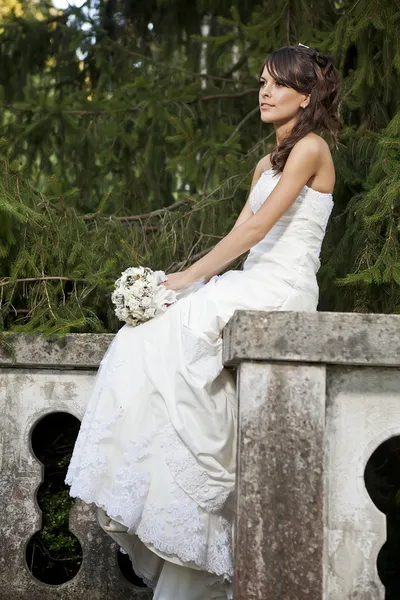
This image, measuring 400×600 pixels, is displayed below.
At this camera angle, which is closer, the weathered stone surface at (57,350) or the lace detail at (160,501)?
the lace detail at (160,501)

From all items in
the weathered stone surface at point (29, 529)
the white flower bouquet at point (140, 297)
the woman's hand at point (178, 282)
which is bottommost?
the weathered stone surface at point (29, 529)

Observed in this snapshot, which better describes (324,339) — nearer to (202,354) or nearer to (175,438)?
(202,354)

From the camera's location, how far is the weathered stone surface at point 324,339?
300cm

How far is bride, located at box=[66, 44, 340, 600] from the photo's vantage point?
3.18m

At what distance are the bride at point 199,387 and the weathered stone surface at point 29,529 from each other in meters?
0.47

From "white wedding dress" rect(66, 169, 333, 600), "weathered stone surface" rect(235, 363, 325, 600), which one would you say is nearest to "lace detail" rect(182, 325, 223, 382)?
"white wedding dress" rect(66, 169, 333, 600)

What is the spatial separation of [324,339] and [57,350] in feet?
4.86

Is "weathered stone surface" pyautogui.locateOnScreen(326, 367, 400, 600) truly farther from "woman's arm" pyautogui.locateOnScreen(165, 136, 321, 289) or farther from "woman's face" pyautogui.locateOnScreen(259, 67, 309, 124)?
"woman's face" pyautogui.locateOnScreen(259, 67, 309, 124)

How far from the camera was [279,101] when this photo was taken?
3.76m

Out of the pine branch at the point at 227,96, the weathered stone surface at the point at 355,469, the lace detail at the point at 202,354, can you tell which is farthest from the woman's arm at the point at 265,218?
the pine branch at the point at 227,96

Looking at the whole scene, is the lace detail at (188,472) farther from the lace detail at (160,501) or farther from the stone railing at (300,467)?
the stone railing at (300,467)

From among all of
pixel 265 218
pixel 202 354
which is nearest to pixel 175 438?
pixel 202 354

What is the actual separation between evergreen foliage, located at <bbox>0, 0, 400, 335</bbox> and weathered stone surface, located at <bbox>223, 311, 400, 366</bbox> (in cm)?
81

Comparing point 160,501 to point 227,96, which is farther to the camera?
point 227,96
